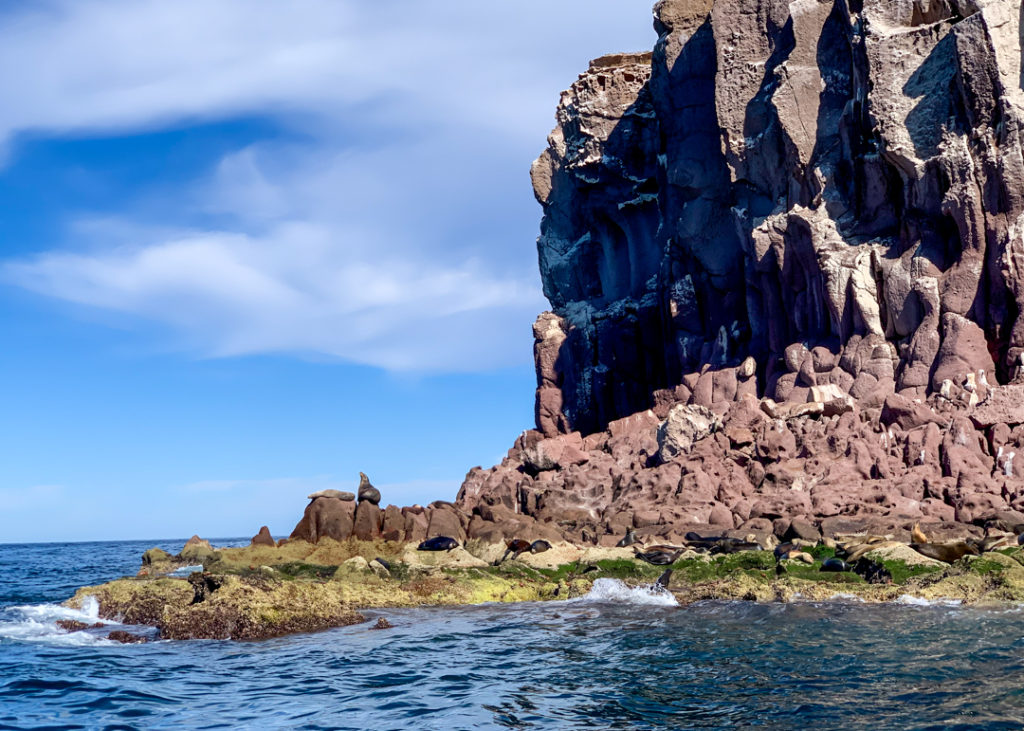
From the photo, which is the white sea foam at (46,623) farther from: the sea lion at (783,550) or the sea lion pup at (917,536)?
the sea lion pup at (917,536)

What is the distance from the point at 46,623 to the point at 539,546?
57.4ft

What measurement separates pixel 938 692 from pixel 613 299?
207 ft

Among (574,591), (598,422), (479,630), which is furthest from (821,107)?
(479,630)

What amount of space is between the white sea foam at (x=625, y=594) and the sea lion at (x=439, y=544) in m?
8.30

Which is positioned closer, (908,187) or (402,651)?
(402,651)

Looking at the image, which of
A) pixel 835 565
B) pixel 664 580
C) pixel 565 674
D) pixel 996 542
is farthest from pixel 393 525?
pixel 565 674

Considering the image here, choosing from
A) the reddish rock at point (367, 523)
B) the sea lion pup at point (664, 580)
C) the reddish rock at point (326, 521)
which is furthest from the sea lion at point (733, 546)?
the reddish rock at point (326, 521)

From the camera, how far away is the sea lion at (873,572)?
27.1 m

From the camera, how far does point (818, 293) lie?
50.8m

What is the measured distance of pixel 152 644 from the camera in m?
22.2

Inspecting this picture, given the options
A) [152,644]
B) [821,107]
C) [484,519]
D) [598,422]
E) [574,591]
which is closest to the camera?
[152,644]

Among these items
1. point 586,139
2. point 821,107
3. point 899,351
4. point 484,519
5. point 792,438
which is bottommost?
point 484,519

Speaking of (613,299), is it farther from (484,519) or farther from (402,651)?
(402,651)

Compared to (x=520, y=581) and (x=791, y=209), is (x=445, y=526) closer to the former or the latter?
(x=520, y=581)
